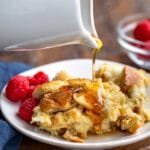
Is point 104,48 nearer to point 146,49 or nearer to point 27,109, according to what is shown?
point 146,49

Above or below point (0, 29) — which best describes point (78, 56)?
below

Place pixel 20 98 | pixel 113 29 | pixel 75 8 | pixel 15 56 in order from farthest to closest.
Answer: pixel 113 29 < pixel 15 56 < pixel 20 98 < pixel 75 8

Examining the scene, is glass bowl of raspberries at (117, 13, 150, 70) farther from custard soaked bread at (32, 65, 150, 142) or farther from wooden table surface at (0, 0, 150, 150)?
custard soaked bread at (32, 65, 150, 142)

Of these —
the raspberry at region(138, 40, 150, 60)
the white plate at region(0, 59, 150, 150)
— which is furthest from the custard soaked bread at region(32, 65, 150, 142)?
the raspberry at region(138, 40, 150, 60)

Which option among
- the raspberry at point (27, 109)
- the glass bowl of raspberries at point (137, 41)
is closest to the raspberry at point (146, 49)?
the glass bowl of raspberries at point (137, 41)

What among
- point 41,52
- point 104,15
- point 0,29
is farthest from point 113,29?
point 0,29

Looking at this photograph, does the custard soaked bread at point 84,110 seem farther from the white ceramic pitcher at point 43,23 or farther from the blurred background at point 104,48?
Answer: the blurred background at point 104,48

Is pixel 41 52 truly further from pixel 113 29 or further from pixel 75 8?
pixel 75 8
